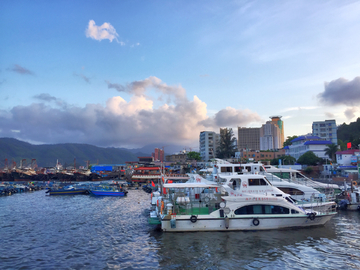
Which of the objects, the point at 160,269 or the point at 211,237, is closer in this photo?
the point at 160,269

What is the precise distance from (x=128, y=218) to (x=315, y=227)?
18766 millimetres

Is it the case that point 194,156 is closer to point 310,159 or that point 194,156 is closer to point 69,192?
point 310,159

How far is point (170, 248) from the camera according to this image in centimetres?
1812

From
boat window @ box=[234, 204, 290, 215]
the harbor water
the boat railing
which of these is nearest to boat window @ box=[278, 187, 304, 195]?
the harbor water

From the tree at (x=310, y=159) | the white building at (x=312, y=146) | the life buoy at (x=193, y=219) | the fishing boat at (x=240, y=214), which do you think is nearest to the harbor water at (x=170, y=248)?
the fishing boat at (x=240, y=214)

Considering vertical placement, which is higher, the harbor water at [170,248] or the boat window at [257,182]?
the boat window at [257,182]

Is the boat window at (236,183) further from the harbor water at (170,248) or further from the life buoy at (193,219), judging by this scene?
the life buoy at (193,219)

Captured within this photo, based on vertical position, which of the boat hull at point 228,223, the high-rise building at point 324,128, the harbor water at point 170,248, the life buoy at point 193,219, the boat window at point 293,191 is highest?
the high-rise building at point 324,128

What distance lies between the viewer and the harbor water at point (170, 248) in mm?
15508

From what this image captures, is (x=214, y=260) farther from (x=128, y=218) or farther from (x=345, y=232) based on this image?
(x=128, y=218)

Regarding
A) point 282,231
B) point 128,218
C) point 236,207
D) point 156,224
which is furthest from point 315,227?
point 128,218

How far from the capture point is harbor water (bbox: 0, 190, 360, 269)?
15508mm

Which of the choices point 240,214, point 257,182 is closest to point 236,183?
point 257,182

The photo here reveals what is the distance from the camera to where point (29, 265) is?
15602 millimetres
